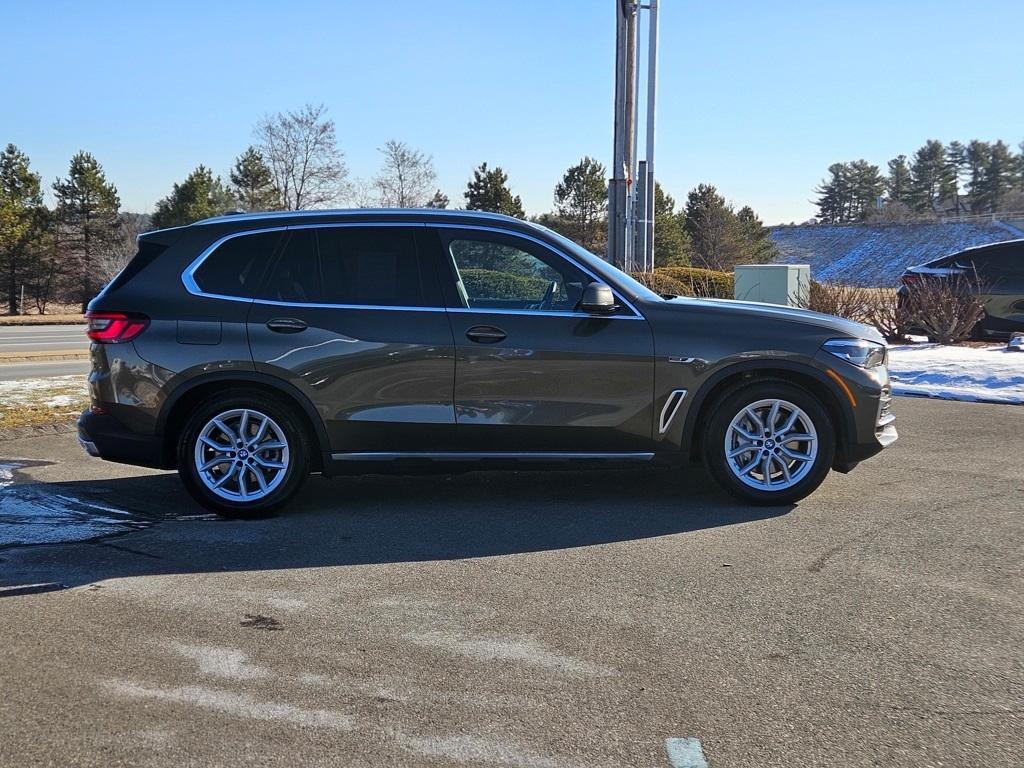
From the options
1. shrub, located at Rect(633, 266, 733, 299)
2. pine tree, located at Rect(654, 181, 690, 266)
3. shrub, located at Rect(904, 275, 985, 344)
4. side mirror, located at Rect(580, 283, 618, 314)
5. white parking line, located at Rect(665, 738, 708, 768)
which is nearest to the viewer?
white parking line, located at Rect(665, 738, 708, 768)

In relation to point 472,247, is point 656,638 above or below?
below

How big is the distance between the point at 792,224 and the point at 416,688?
11560 cm

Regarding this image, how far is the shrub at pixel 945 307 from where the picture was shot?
1373cm

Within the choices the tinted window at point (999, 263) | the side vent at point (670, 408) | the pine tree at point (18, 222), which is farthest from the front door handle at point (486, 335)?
the pine tree at point (18, 222)

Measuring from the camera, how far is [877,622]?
151 inches

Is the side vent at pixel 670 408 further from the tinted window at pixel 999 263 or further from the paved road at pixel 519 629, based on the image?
the tinted window at pixel 999 263

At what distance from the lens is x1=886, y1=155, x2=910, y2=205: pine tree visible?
108938 millimetres

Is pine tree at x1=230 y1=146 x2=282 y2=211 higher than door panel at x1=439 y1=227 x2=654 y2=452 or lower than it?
higher

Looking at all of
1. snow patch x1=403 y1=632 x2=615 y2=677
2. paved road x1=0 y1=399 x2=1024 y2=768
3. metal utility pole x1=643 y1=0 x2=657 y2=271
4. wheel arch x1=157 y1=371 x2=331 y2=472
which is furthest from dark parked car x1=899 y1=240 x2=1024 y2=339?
snow patch x1=403 y1=632 x2=615 y2=677

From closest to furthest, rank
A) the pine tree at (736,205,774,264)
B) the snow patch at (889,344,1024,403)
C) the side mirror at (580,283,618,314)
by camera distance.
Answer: the side mirror at (580,283,618,314) → the snow patch at (889,344,1024,403) → the pine tree at (736,205,774,264)

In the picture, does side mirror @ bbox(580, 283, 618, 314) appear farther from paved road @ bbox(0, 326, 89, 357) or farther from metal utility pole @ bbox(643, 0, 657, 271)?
paved road @ bbox(0, 326, 89, 357)

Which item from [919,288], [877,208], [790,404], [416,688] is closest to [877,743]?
[416,688]

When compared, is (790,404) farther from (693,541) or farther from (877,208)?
(877,208)

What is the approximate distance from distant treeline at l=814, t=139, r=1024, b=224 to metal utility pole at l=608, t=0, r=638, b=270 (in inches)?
3542
